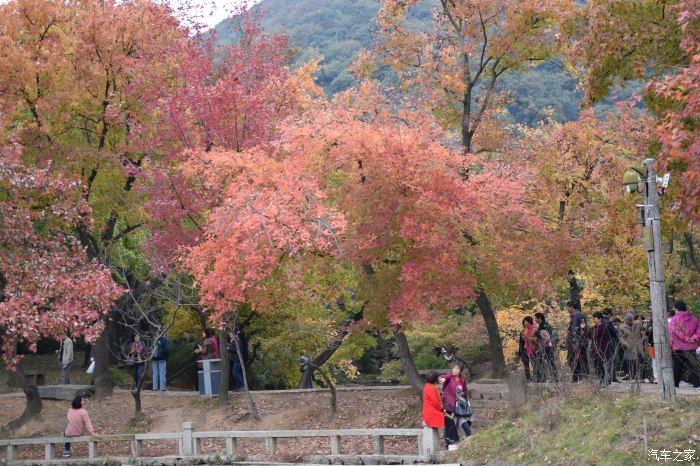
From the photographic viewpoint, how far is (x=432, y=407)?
15453mm

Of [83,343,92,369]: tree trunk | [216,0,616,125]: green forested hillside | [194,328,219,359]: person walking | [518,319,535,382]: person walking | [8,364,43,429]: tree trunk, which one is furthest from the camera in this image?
[216,0,616,125]: green forested hillside

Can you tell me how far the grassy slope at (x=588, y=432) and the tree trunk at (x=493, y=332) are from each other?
560 cm

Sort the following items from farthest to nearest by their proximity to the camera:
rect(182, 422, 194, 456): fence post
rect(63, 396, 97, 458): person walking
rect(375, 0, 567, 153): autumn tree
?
rect(375, 0, 567, 153): autumn tree, rect(63, 396, 97, 458): person walking, rect(182, 422, 194, 456): fence post

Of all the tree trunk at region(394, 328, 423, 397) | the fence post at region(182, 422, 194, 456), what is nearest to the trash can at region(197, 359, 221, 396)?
the fence post at region(182, 422, 194, 456)

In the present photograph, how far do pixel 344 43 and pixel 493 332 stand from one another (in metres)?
98.6

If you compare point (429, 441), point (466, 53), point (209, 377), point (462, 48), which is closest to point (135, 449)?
point (209, 377)

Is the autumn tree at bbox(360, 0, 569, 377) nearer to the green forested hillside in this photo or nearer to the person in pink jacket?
the person in pink jacket

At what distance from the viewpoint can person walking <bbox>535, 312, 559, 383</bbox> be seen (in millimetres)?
15609

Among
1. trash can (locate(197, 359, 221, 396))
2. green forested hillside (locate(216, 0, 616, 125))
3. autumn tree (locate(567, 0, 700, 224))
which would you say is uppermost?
green forested hillside (locate(216, 0, 616, 125))

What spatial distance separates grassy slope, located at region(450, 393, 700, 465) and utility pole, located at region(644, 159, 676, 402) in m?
0.35

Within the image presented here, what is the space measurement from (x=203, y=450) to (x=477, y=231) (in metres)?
7.59

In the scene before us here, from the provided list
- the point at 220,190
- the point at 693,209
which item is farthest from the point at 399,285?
the point at 693,209

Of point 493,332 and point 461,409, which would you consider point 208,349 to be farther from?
point 461,409

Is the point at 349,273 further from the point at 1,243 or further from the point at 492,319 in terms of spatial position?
the point at 1,243
